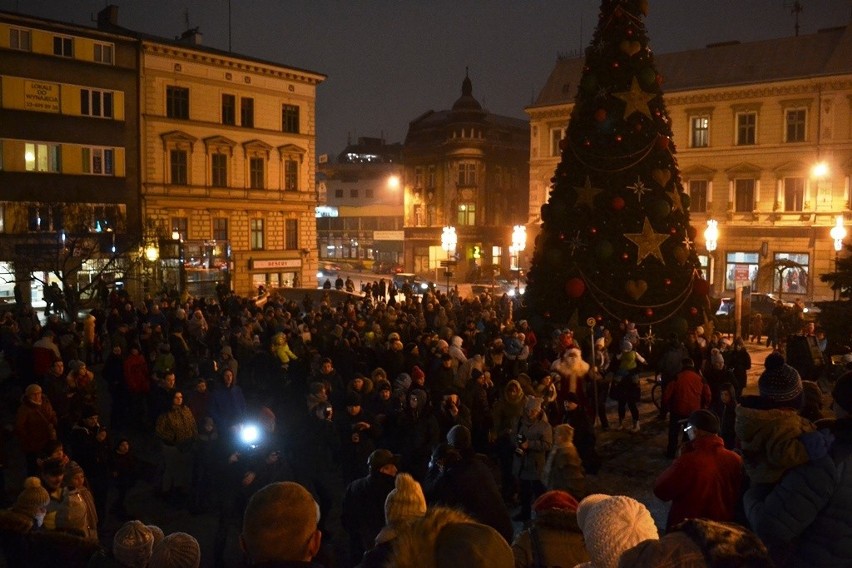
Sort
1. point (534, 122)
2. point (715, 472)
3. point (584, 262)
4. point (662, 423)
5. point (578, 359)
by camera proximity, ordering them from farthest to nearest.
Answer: point (534, 122) < point (584, 262) < point (662, 423) < point (578, 359) < point (715, 472)

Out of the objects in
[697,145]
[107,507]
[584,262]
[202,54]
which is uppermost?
[202,54]

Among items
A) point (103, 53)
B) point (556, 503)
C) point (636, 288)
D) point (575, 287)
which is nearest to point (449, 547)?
point (556, 503)

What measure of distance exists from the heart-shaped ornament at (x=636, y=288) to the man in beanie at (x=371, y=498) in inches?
458

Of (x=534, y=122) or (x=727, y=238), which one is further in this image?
(x=534, y=122)

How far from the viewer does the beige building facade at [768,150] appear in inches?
1478

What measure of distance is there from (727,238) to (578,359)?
3391 cm

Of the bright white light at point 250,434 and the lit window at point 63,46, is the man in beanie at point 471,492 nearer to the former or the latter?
the bright white light at point 250,434

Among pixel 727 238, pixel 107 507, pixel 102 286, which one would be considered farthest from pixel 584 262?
pixel 727 238

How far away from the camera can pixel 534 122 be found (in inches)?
1892

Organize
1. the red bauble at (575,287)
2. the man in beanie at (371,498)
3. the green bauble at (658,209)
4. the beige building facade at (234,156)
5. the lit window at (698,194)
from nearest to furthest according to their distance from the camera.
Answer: the man in beanie at (371,498)
the green bauble at (658,209)
the red bauble at (575,287)
the beige building facade at (234,156)
the lit window at (698,194)

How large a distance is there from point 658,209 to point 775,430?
13.8 m

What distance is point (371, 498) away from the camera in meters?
6.52

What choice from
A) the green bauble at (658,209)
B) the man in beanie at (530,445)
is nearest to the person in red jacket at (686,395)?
the man in beanie at (530,445)

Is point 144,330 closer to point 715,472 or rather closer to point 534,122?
point 715,472
